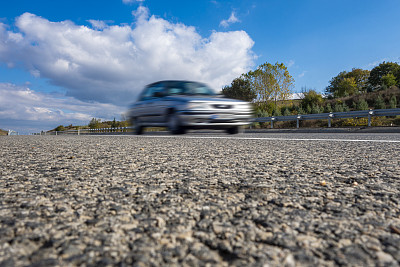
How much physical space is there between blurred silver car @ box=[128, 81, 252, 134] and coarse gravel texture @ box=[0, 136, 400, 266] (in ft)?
6.40

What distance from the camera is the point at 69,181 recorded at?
173 cm

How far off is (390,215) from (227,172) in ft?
3.44

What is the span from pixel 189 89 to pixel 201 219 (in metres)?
4.94

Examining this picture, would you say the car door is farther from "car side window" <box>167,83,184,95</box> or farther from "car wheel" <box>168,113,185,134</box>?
"car wheel" <box>168,113,185,134</box>

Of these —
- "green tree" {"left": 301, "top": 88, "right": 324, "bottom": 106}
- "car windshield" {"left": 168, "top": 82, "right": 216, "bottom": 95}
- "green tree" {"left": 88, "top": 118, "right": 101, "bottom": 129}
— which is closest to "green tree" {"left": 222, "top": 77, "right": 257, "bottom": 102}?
"green tree" {"left": 301, "top": 88, "right": 324, "bottom": 106}

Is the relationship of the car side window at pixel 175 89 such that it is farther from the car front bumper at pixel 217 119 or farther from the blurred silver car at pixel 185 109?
the car front bumper at pixel 217 119

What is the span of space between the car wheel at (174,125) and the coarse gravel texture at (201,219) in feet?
8.11

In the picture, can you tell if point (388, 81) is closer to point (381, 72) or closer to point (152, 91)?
point (381, 72)

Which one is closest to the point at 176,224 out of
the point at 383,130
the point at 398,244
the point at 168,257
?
the point at 168,257

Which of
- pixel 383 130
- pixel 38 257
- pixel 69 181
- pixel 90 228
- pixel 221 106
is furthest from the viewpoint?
pixel 383 130

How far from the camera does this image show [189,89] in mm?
5855

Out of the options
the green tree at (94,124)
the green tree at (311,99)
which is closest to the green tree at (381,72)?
the green tree at (311,99)

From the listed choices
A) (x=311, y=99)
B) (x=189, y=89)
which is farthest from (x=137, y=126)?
(x=311, y=99)

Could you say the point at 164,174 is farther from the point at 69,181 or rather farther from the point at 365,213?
the point at 365,213
